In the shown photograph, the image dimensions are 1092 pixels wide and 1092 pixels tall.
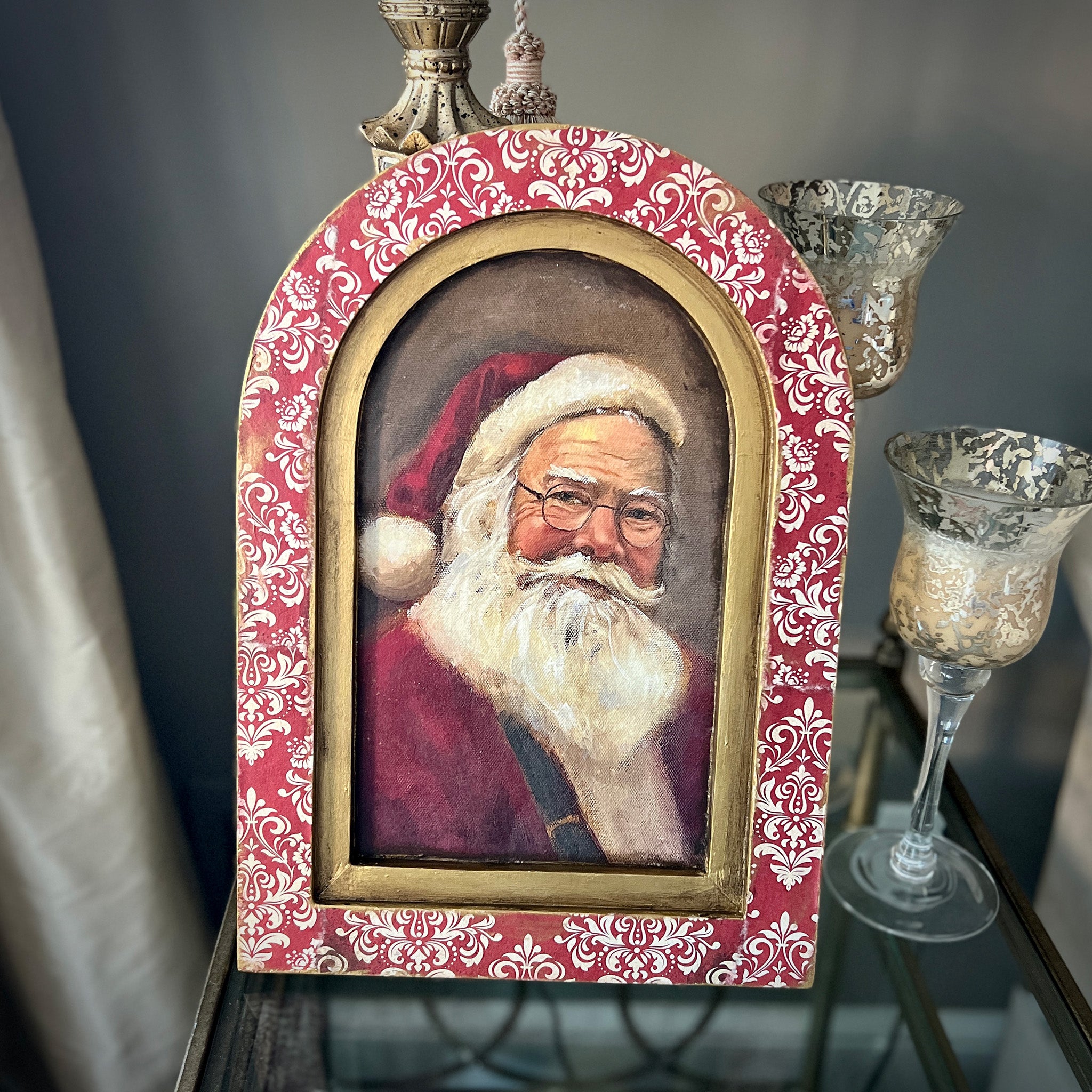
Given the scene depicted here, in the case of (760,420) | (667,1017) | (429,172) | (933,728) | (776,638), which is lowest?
(667,1017)

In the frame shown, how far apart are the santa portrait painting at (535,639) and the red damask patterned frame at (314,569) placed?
3 centimetres

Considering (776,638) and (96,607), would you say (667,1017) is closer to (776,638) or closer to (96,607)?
(776,638)

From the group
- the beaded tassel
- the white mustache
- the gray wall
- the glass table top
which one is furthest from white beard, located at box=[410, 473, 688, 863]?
the gray wall

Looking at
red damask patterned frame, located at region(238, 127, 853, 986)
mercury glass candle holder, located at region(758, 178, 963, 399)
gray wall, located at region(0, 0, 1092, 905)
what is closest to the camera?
red damask patterned frame, located at region(238, 127, 853, 986)

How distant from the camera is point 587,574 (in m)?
0.52

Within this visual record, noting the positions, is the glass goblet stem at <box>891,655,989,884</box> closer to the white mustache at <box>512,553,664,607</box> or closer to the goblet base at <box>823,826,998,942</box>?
the goblet base at <box>823,826,998,942</box>

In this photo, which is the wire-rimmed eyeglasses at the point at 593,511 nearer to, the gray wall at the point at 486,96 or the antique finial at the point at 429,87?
the antique finial at the point at 429,87

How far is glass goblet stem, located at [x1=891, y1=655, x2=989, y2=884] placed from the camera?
63cm

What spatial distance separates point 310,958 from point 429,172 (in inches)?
15.9

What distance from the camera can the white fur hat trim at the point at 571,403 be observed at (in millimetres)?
498

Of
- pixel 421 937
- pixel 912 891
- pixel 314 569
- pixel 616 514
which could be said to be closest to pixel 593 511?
pixel 616 514

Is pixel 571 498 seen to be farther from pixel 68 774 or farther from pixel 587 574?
pixel 68 774

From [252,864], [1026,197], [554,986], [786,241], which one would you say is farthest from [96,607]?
[1026,197]

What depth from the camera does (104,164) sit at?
738 mm
